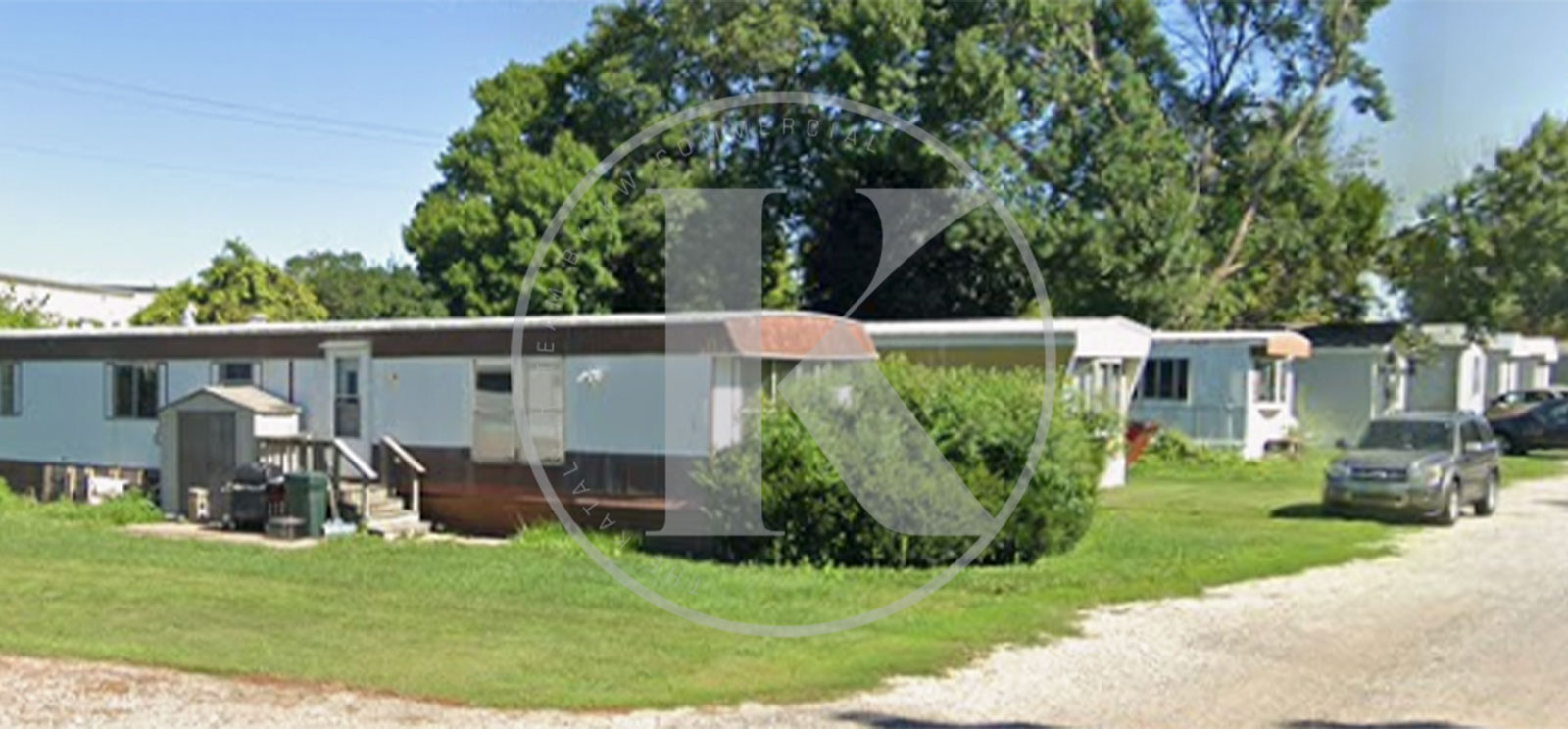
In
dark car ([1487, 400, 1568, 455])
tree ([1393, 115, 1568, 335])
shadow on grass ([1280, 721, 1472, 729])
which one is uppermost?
tree ([1393, 115, 1568, 335])

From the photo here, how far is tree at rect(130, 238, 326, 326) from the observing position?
39719mm

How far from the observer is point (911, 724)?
765 cm

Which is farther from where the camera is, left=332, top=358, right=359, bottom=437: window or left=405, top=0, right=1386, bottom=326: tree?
left=405, top=0, right=1386, bottom=326: tree

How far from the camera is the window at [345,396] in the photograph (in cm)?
1852

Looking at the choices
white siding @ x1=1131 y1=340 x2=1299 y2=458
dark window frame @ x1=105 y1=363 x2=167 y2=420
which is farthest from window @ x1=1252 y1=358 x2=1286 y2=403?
dark window frame @ x1=105 y1=363 x2=167 y2=420

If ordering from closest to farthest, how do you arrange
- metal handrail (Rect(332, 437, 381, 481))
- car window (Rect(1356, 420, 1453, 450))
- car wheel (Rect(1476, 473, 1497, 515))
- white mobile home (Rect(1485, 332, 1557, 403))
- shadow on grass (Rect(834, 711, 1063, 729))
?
shadow on grass (Rect(834, 711, 1063, 729)), metal handrail (Rect(332, 437, 381, 481)), car window (Rect(1356, 420, 1453, 450)), car wheel (Rect(1476, 473, 1497, 515)), white mobile home (Rect(1485, 332, 1557, 403))

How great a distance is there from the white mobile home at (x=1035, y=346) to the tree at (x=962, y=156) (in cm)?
800

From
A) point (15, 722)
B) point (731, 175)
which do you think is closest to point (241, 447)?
point (15, 722)

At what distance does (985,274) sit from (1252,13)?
10006 mm

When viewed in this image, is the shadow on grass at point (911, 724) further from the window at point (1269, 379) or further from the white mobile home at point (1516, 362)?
the white mobile home at point (1516, 362)

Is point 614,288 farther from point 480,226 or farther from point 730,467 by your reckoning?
point 730,467

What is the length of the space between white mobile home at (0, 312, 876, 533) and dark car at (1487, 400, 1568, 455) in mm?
21079

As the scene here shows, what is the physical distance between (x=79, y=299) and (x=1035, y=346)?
150 ft

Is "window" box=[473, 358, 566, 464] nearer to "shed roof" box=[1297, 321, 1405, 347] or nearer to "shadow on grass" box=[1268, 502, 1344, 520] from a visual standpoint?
"shadow on grass" box=[1268, 502, 1344, 520]
